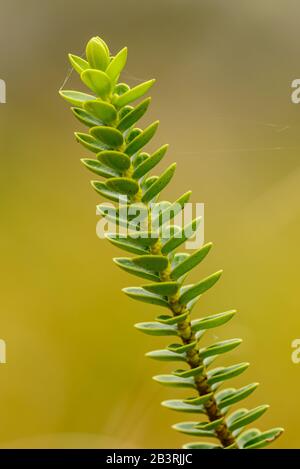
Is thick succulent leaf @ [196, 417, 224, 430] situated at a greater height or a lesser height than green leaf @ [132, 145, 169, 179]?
lesser

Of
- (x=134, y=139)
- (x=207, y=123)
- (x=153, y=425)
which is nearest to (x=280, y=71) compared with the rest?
(x=207, y=123)

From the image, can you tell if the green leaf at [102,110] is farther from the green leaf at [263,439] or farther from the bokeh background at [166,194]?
the bokeh background at [166,194]

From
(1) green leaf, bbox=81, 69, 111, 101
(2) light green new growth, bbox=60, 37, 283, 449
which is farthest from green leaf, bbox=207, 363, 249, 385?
(1) green leaf, bbox=81, 69, 111, 101

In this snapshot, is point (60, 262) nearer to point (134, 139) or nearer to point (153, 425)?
point (153, 425)

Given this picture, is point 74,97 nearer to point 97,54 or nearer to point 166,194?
point 97,54

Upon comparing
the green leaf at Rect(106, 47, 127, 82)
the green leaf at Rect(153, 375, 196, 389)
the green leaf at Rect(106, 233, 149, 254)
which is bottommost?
the green leaf at Rect(153, 375, 196, 389)

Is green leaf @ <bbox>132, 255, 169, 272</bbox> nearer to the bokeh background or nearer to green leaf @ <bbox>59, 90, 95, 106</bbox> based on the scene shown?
green leaf @ <bbox>59, 90, 95, 106</bbox>
